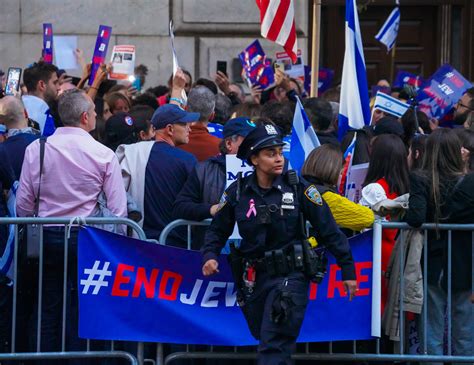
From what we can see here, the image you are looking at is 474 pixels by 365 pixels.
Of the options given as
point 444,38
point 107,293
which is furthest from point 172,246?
point 444,38

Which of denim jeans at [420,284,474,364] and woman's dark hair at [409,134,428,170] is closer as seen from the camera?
denim jeans at [420,284,474,364]

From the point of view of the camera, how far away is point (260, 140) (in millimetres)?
7730

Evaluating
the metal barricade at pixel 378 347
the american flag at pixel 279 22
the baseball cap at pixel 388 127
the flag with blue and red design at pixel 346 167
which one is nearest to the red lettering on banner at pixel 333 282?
the metal barricade at pixel 378 347

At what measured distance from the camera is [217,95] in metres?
11.9

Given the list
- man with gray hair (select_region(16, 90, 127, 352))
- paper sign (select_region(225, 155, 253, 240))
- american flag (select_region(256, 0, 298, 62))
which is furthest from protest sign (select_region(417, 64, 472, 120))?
man with gray hair (select_region(16, 90, 127, 352))

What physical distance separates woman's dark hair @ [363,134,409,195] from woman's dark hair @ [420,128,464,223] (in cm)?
34

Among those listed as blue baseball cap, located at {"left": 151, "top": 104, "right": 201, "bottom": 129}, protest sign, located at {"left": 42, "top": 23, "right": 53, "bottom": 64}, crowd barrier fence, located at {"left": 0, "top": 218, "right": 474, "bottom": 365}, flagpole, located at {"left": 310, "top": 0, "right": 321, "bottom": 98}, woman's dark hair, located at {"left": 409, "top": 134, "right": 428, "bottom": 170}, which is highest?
protest sign, located at {"left": 42, "top": 23, "right": 53, "bottom": 64}

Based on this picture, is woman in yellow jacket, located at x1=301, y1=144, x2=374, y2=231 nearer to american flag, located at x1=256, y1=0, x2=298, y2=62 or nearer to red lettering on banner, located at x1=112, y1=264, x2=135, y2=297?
red lettering on banner, located at x1=112, y1=264, x2=135, y2=297

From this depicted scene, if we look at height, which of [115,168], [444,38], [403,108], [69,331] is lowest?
[69,331]

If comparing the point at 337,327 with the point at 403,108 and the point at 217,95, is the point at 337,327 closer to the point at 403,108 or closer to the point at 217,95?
the point at 403,108

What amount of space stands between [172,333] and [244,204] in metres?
1.19

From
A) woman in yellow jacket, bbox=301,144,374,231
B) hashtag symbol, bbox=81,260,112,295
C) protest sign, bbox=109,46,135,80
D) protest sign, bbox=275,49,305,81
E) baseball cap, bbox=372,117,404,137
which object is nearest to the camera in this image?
hashtag symbol, bbox=81,260,112,295

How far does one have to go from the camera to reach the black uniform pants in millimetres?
7625

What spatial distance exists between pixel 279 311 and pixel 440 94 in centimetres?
544
